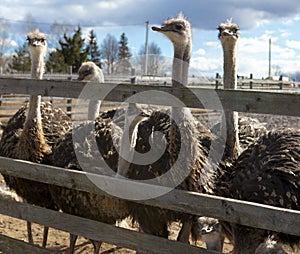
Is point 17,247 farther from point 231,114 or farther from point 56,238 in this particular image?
point 231,114

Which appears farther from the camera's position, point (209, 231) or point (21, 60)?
point (21, 60)

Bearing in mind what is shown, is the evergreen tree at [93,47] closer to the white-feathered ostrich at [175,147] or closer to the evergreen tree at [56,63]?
the evergreen tree at [56,63]

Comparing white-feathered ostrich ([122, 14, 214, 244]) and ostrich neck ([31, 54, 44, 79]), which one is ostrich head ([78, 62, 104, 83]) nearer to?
ostrich neck ([31, 54, 44, 79])

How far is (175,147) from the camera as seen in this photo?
368 cm

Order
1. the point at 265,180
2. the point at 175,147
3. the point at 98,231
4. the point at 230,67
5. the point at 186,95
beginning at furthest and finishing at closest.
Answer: the point at 230,67, the point at 175,147, the point at 265,180, the point at 98,231, the point at 186,95

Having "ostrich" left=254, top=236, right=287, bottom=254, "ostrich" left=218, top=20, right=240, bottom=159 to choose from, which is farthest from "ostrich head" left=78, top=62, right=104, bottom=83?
"ostrich" left=254, top=236, right=287, bottom=254

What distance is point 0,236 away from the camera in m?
3.66

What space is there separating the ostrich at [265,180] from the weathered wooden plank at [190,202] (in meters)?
0.75

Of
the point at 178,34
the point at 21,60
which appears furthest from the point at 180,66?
the point at 21,60

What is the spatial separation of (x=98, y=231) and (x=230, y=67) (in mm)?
1917

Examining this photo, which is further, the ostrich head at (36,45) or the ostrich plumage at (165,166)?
the ostrich head at (36,45)

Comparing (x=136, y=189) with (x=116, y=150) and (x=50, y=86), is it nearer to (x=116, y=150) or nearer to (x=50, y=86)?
(x=50, y=86)

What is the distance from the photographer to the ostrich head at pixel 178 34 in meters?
3.97

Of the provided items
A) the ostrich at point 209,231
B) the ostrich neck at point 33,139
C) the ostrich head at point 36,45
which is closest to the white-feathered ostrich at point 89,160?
the ostrich neck at point 33,139
